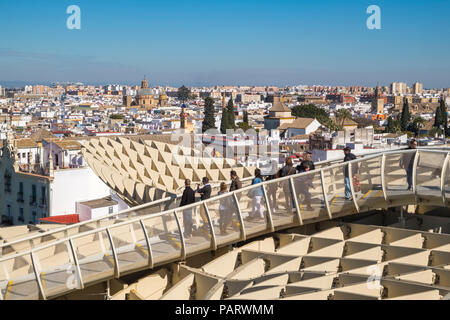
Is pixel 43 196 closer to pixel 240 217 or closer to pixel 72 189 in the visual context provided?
pixel 72 189

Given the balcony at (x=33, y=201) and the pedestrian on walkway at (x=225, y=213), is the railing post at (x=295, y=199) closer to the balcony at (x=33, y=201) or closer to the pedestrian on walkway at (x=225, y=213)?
the pedestrian on walkway at (x=225, y=213)

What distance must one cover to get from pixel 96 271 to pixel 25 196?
2056 cm

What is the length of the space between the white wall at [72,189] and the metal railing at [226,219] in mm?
17119

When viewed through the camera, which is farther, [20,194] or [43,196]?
[20,194]

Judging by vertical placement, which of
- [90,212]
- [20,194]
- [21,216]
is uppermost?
[20,194]

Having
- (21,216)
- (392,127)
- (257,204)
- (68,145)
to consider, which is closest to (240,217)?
(257,204)

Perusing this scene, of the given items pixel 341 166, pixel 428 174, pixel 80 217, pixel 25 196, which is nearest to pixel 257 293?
pixel 341 166

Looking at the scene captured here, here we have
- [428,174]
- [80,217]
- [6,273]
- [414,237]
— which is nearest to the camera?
[6,273]

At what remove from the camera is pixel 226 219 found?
705cm

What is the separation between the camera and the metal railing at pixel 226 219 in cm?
A: 591

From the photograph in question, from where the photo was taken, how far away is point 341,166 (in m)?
7.41

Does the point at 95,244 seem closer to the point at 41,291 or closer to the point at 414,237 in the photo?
the point at 41,291

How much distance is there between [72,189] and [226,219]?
62.4ft

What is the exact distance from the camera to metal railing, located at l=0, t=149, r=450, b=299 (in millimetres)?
5906
